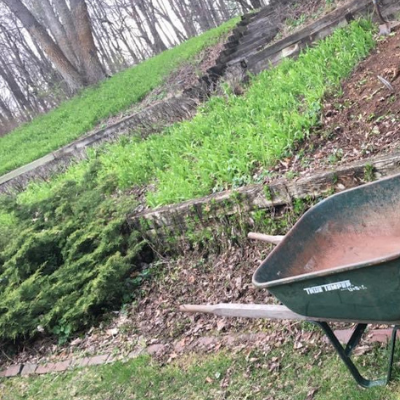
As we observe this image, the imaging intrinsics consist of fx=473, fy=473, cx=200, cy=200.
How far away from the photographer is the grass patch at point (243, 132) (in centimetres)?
529

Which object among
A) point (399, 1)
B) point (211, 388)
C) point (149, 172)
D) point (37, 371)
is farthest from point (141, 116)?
point (211, 388)

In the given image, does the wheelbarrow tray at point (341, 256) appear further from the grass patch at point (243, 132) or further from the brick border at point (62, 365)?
the brick border at point (62, 365)

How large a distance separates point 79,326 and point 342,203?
→ 358 centimetres

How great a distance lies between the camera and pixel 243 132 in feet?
19.8

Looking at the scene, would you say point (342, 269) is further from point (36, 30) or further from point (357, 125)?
point (36, 30)

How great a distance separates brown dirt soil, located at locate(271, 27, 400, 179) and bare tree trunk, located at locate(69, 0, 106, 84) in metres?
15.8

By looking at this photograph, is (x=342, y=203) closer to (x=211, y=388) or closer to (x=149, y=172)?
(x=211, y=388)

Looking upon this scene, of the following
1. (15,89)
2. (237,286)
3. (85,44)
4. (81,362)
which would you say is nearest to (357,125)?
(237,286)

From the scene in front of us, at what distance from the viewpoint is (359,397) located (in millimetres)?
2959

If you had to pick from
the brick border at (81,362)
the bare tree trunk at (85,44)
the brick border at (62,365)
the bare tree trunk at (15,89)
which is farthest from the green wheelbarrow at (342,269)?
the bare tree trunk at (15,89)

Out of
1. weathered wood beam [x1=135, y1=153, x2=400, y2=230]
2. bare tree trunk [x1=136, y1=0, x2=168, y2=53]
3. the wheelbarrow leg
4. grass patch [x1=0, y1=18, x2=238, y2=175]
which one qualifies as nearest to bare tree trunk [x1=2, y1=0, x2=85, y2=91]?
grass patch [x1=0, y1=18, x2=238, y2=175]

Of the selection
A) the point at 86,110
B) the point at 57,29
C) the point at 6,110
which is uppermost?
the point at 6,110

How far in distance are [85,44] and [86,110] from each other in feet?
18.9

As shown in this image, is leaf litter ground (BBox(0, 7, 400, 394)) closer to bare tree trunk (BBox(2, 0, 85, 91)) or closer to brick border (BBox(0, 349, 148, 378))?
brick border (BBox(0, 349, 148, 378))
